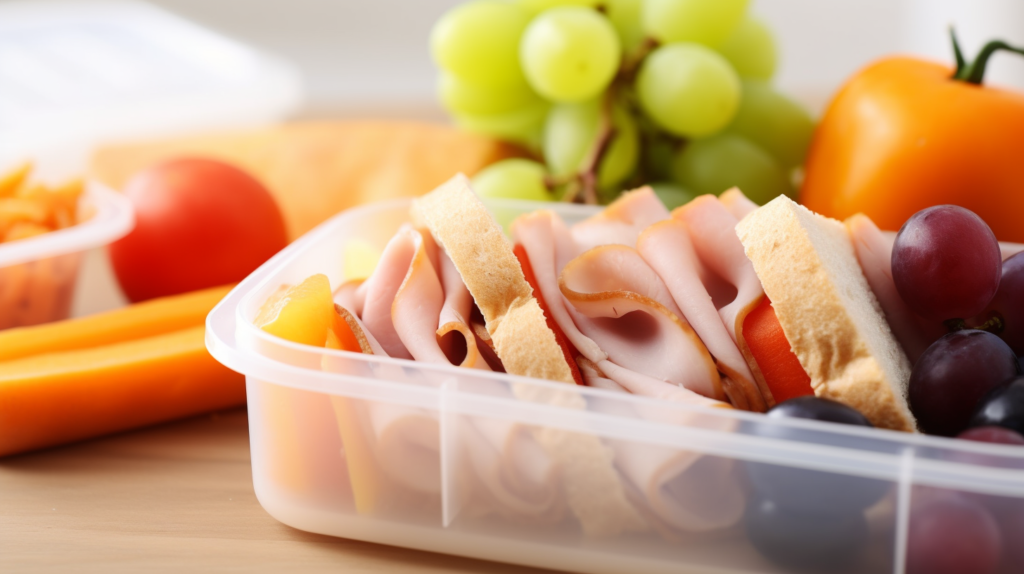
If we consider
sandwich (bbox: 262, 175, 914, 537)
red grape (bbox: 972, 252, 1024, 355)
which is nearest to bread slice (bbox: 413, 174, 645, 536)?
sandwich (bbox: 262, 175, 914, 537)

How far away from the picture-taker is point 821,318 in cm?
58

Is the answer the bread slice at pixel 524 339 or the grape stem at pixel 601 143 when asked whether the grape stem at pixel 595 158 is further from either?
the bread slice at pixel 524 339

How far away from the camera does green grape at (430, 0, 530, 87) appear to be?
1.19 meters

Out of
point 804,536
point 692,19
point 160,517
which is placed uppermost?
point 692,19

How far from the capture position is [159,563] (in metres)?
0.62

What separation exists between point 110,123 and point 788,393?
1.30 m

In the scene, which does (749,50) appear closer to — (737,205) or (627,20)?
(627,20)

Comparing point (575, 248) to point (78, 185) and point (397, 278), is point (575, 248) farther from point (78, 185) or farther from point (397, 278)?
point (78, 185)

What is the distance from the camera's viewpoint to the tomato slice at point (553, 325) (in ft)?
2.04

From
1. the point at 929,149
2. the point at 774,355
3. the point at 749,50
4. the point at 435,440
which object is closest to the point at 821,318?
the point at 774,355

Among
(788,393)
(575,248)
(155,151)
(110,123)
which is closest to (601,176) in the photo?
(575,248)

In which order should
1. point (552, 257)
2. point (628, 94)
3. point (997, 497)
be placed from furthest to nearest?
point (628, 94)
point (552, 257)
point (997, 497)

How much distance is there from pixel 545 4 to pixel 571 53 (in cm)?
16

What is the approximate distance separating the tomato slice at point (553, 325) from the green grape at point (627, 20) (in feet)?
1.99
